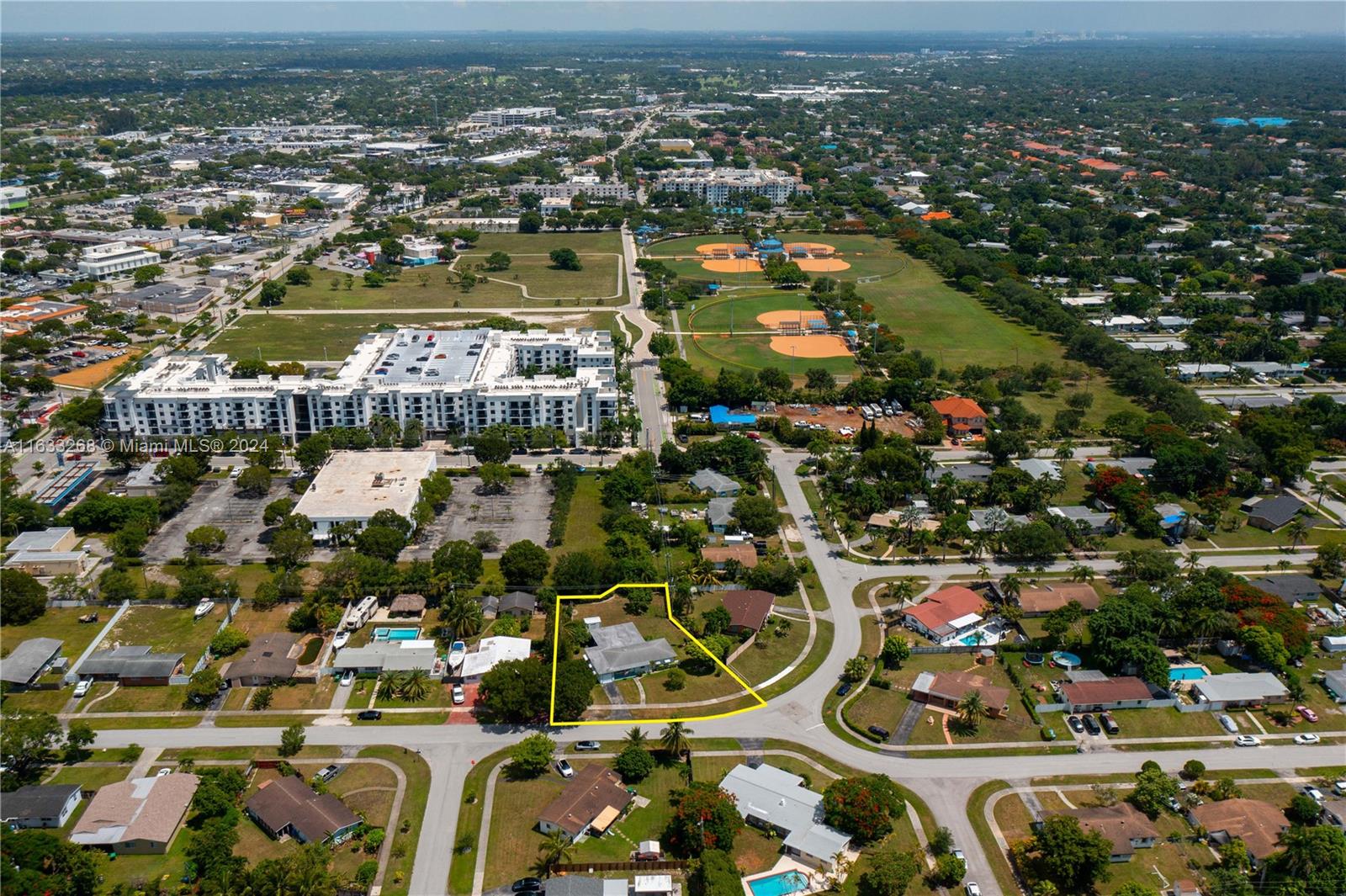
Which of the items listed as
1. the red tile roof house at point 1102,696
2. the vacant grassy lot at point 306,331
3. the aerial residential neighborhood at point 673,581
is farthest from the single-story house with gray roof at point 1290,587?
the vacant grassy lot at point 306,331

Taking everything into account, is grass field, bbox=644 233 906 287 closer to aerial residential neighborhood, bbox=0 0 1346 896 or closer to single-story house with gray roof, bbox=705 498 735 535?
aerial residential neighborhood, bbox=0 0 1346 896

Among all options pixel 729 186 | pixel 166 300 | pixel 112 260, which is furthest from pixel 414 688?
pixel 729 186

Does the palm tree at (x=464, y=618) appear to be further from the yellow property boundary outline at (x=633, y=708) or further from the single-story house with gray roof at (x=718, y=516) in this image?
the single-story house with gray roof at (x=718, y=516)

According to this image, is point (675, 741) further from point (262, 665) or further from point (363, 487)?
point (363, 487)

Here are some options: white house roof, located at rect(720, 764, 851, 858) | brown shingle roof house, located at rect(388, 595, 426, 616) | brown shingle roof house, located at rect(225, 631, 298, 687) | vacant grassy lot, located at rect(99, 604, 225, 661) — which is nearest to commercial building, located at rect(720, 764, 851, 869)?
white house roof, located at rect(720, 764, 851, 858)

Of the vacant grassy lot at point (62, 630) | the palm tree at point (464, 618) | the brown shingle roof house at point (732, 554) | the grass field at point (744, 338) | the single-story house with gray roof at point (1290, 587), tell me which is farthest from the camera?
the grass field at point (744, 338)

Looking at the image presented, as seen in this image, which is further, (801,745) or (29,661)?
(29,661)

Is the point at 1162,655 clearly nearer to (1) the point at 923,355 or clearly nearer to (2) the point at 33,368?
(1) the point at 923,355
